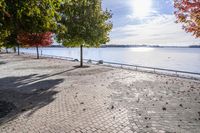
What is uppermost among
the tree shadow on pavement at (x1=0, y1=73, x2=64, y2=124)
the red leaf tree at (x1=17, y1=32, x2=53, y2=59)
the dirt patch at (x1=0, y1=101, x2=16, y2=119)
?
the red leaf tree at (x1=17, y1=32, x2=53, y2=59)

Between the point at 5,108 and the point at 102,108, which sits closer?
the point at 102,108

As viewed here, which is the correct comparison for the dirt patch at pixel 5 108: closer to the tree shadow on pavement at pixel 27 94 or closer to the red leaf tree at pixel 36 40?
the tree shadow on pavement at pixel 27 94

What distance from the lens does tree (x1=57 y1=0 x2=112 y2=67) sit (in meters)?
27.2

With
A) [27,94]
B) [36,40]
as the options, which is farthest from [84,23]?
[36,40]

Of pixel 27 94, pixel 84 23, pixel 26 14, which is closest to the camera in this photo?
pixel 26 14

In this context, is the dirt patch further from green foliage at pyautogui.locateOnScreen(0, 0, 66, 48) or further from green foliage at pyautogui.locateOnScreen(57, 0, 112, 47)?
green foliage at pyautogui.locateOnScreen(57, 0, 112, 47)

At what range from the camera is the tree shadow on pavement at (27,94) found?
11.6 meters

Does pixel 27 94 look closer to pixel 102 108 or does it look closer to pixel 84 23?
pixel 102 108

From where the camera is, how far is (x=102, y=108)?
1134 cm

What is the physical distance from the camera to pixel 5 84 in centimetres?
1847

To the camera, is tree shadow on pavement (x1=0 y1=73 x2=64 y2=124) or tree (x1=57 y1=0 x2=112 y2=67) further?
tree (x1=57 y1=0 x2=112 y2=67)

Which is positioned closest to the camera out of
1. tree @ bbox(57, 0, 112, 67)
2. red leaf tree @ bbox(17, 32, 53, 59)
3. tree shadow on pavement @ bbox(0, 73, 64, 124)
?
tree shadow on pavement @ bbox(0, 73, 64, 124)

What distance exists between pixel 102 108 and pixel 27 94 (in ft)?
19.3

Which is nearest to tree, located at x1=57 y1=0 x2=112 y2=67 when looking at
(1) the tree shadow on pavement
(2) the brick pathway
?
(1) the tree shadow on pavement
